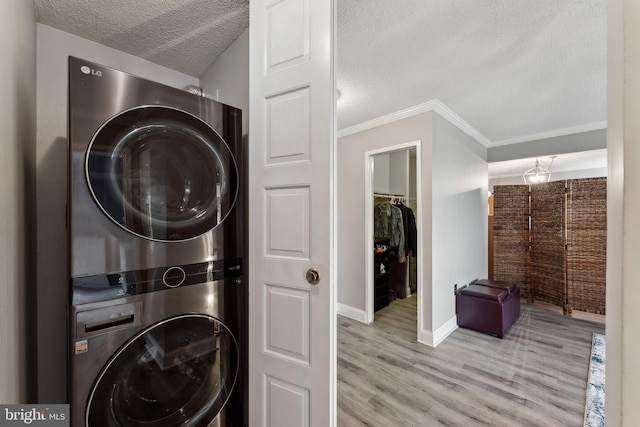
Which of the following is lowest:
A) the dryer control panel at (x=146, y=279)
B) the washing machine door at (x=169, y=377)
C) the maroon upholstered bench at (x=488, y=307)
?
the maroon upholstered bench at (x=488, y=307)

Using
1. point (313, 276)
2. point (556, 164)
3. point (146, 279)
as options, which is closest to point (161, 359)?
point (146, 279)

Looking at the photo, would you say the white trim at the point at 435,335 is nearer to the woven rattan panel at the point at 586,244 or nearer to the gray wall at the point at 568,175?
the woven rattan panel at the point at 586,244

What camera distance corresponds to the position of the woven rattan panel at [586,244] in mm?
3316

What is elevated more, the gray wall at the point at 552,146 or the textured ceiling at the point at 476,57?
the textured ceiling at the point at 476,57

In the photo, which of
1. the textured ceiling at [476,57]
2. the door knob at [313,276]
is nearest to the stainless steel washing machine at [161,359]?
the door knob at [313,276]

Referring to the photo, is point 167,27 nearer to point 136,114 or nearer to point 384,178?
point 136,114

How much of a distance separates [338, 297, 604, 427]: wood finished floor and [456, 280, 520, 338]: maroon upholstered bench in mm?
99

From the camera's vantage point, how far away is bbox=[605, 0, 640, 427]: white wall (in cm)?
27

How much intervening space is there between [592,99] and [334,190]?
3188 millimetres

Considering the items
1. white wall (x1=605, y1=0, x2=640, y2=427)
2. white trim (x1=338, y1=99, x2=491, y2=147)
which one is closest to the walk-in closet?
white trim (x1=338, y1=99, x2=491, y2=147)

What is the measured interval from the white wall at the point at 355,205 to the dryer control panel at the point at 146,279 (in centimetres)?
225

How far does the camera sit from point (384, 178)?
13.9 ft

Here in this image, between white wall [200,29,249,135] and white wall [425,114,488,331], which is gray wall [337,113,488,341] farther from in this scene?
white wall [200,29,249,135]

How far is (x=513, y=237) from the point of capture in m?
4.04
